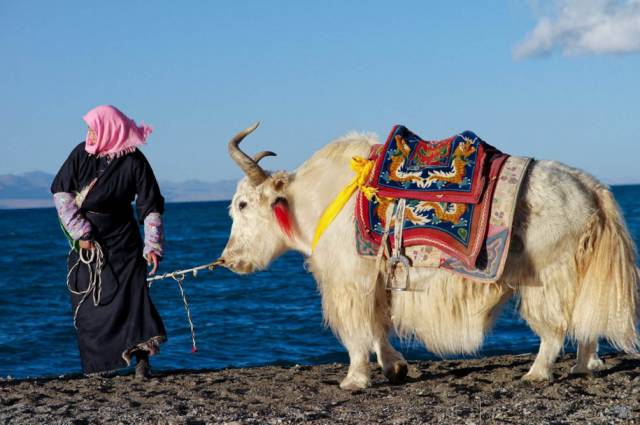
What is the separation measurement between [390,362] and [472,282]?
2.67ft

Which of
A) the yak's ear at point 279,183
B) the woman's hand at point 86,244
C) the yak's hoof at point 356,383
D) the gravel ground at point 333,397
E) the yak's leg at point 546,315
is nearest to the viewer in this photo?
the gravel ground at point 333,397

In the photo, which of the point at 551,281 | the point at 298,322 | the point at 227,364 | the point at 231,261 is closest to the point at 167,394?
the point at 231,261

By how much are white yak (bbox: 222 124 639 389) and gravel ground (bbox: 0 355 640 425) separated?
25cm

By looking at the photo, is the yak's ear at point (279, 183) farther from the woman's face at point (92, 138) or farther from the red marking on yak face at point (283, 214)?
the woman's face at point (92, 138)

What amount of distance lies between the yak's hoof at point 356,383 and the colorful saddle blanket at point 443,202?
0.76m

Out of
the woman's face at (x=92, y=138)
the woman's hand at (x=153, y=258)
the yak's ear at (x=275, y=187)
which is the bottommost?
the woman's hand at (x=153, y=258)

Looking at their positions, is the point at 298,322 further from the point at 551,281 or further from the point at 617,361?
the point at 551,281

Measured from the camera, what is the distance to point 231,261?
601 cm

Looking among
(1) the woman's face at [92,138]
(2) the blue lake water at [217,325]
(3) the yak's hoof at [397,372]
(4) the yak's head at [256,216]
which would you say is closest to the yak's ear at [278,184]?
(4) the yak's head at [256,216]

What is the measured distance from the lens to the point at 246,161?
5.68 m

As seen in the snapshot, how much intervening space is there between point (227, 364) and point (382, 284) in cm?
410

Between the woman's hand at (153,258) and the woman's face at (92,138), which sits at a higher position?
the woman's face at (92,138)

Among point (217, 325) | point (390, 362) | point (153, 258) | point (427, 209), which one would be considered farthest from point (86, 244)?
point (217, 325)

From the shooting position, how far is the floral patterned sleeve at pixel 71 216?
5.77 m
